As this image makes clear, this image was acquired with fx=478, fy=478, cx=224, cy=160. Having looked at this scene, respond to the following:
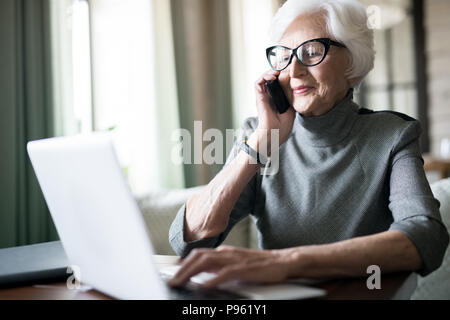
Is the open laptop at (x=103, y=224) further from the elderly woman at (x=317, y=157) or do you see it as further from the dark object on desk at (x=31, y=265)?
the elderly woman at (x=317, y=157)

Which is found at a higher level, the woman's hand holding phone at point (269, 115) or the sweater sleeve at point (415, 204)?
the woman's hand holding phone at point (269, 115)

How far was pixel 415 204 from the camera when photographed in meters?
0.90

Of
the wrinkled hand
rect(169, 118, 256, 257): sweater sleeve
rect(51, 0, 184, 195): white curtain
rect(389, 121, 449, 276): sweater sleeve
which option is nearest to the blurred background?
rect(51, 0, 184, 195): white curtain

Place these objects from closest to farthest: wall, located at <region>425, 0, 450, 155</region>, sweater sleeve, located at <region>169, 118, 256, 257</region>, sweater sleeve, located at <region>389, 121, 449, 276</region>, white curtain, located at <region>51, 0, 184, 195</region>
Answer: sweater sleeve, located at <region>389, 121, 449, 276</region>, sweater sleeve, located at <region>169, 118, 256, 257</region>, white curtain, located at <region>51, 0, 184, 195</region>, wall, located at <region>425, 0, 450, 155</region>

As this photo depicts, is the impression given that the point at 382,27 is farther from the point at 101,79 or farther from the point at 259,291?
the point at 259,291

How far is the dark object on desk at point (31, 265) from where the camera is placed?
86cm

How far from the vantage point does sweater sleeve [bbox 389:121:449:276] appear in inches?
32.0

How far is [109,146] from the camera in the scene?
0.60m

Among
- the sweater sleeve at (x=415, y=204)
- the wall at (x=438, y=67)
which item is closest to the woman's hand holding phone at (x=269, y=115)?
the sweater sleeve at (x=415, y=204)

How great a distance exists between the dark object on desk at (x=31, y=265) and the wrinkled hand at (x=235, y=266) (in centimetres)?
30

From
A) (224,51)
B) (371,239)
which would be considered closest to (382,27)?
(224,51)

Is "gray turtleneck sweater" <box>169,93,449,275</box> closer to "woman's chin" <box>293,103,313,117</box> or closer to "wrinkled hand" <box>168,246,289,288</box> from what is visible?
"woman's chin" <box>293,103,313,117</box>
